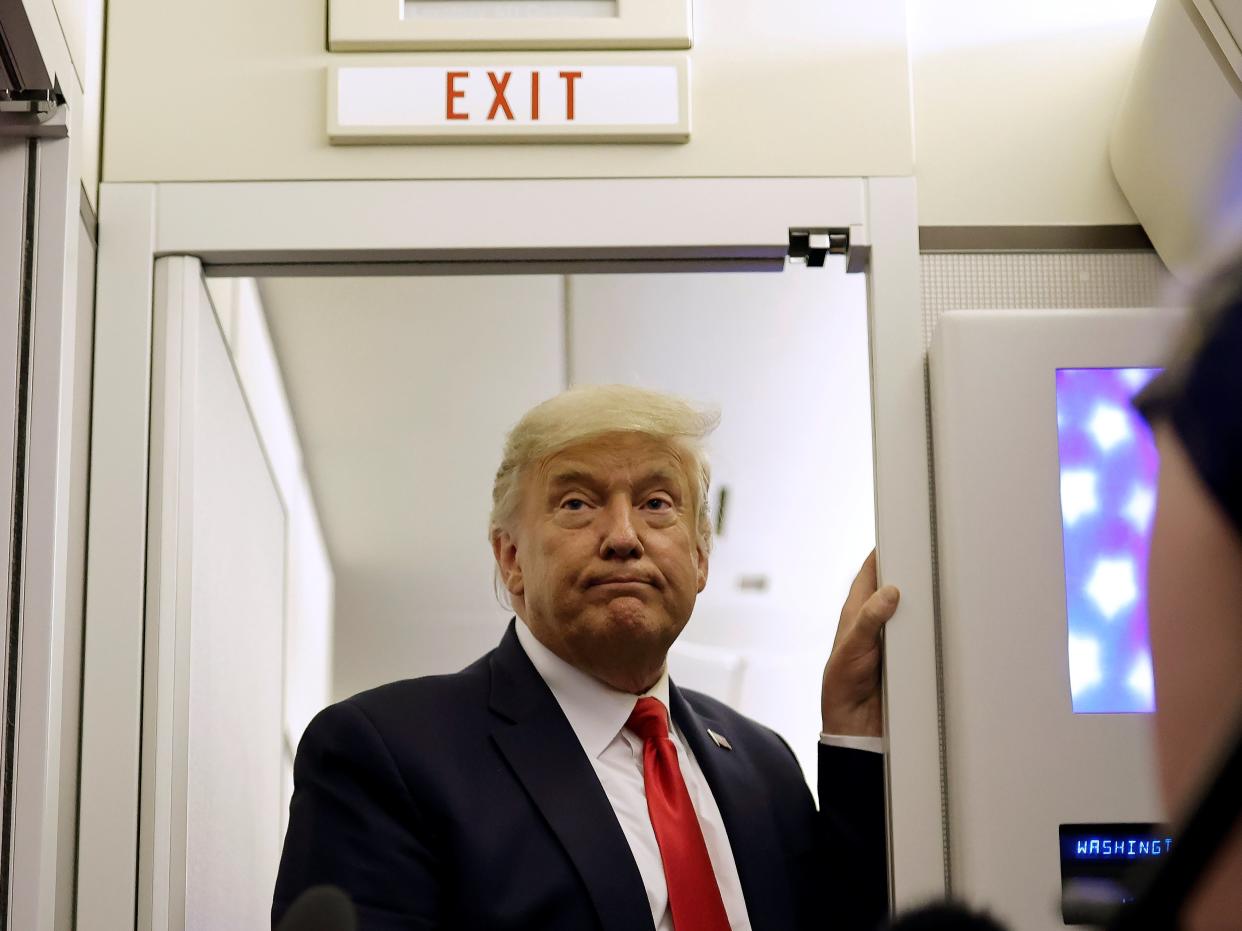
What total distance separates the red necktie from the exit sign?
88 cm

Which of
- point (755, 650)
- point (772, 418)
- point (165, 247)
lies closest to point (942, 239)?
point (165, 247)

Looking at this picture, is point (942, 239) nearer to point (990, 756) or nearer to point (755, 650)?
point (990, 756)

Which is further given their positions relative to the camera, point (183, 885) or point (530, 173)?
point (530, 173)

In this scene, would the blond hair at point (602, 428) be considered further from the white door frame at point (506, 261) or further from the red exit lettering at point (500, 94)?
the red exit lettering at point (500, 94)

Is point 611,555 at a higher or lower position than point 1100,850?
higher

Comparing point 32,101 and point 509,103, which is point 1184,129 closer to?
point 509,103

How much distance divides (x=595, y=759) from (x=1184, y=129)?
49.2 inches

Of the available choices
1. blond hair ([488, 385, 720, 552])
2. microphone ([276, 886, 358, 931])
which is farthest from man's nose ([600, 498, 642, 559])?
microphone ([276, 886, 358, 931])

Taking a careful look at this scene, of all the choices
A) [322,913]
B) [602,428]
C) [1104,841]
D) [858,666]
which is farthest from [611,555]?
[322,913]

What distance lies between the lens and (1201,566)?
2.01 ft

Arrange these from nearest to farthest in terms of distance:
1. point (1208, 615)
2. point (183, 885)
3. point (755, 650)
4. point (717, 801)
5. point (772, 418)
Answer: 1. point (1208, 615)
2. point (183, 885)
3. point (717, 801)
4. point (772, 418)
5. point (755, 650)

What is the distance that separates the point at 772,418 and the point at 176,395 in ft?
6.91

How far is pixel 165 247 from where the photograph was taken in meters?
2.33

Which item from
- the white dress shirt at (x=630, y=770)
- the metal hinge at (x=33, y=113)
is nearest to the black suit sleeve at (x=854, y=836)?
the white dress shirt at (x=630, y=770)
